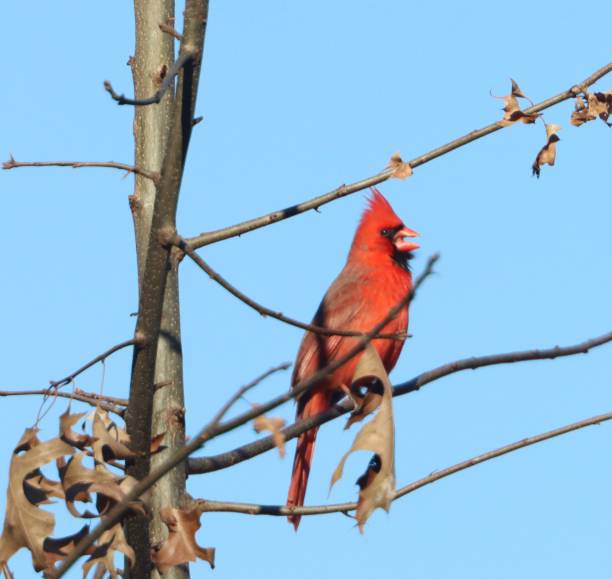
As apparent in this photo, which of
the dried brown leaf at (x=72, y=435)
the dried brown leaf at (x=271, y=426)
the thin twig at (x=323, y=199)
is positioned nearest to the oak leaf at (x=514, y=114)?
the thin twig at (x=323, y=199)

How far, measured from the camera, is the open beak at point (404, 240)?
20.1 feet

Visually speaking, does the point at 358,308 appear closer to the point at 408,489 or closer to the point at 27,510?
the point at 408,489

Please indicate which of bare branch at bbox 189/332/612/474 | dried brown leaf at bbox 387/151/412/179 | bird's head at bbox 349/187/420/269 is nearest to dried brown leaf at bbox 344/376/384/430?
bare branch at bbox 189/332/612/474

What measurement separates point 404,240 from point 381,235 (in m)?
0.12

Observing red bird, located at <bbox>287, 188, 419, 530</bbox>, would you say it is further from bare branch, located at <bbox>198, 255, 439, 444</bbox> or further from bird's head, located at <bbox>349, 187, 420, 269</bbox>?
bare branch, located at <bbox>198, 255, 439, 444</bbox>


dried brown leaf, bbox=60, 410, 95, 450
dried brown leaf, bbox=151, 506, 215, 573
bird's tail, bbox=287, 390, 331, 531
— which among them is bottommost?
dried brown leaf, bbox=151, 506, 215, 573

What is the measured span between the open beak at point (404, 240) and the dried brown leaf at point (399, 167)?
2.73 meters

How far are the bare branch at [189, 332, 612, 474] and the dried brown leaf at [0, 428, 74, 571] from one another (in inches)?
24.3

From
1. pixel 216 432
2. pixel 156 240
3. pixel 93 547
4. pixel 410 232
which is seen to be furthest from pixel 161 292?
pixel 410 232

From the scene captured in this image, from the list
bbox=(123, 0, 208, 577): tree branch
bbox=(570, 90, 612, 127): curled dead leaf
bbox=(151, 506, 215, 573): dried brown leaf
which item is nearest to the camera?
bbox=(123, 0, 208, 577): tree branch

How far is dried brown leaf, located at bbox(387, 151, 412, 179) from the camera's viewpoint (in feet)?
11.0

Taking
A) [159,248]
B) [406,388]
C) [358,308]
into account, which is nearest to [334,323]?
[358,308]

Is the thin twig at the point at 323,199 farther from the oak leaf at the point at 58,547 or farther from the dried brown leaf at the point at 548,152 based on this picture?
the oak leaf at the point at 58,547

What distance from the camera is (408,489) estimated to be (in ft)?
10.0
